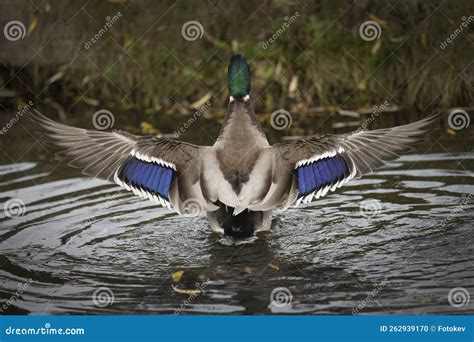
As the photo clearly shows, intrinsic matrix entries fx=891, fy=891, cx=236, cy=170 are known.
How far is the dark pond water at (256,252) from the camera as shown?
15.8ft

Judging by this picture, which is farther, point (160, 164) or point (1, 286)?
point (160, 164)

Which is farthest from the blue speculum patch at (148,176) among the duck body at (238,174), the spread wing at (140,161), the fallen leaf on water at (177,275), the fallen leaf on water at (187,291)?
the fallen leaf on water at (187,291)

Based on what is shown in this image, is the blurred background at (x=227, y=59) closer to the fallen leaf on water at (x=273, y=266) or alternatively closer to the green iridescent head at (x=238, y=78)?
the green iridescent head at (x=238, y=78)

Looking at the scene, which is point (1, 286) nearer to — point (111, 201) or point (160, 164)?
point (160, 164)

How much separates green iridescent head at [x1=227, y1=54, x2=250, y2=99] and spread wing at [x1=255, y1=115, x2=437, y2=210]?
0.69m

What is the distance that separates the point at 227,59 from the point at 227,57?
2 centimetres

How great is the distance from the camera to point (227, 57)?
9289 millimetres

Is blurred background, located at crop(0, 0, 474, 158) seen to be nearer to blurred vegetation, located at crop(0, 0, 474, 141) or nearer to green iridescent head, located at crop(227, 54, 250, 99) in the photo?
blurred vegetation, located at crop(0, 0, 474, 141)

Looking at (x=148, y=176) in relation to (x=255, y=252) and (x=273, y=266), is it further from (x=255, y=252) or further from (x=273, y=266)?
(x=273, y=266)

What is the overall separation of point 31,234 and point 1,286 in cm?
96

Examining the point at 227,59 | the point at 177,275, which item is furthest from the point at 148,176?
the point at 227,59

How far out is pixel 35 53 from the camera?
9680mm

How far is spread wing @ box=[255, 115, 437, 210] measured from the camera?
18.8 ft

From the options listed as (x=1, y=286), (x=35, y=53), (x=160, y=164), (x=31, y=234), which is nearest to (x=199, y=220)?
(x=160, y=164)
